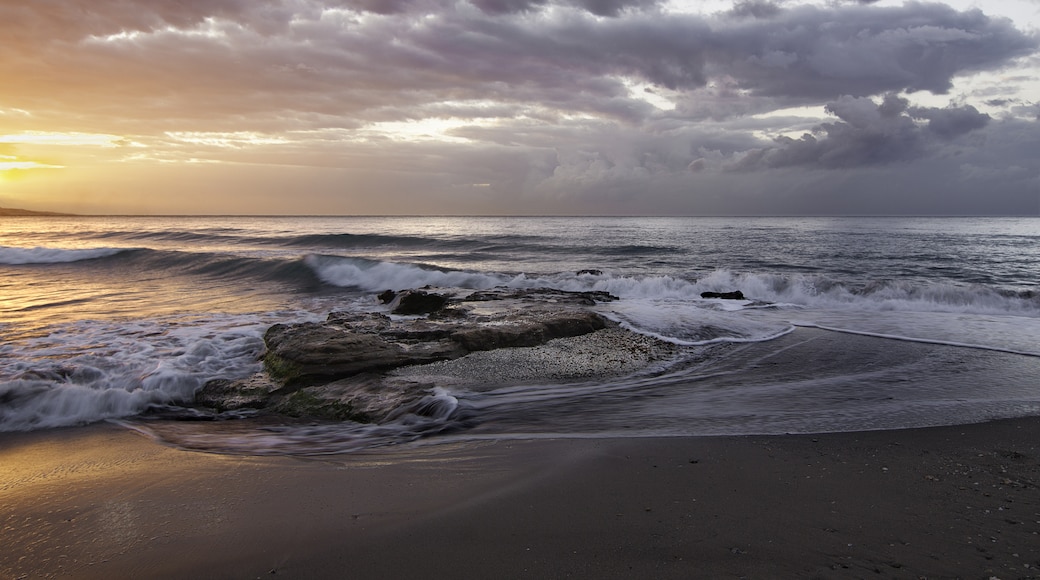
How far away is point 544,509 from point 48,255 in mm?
31105

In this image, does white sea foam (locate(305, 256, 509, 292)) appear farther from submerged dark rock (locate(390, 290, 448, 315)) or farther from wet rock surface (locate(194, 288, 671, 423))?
wet rock surface (locate(194, 288, 671, 423))

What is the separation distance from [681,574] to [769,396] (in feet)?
11.5

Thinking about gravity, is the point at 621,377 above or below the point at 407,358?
below

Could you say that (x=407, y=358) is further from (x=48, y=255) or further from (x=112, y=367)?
(x=48, y=255)

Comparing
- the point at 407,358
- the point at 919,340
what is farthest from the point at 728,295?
the point at 407,358

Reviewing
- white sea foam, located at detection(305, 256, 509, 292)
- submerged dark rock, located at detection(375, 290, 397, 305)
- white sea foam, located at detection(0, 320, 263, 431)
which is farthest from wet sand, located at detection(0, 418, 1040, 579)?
white sea foam, located at detection(305, 256, 509, 292)

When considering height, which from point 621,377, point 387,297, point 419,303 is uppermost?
point 419,303

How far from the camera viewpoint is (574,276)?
1681 cm

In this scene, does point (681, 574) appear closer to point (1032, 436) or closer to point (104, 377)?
point (1032, 436)

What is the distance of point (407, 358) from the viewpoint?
21.2 ft

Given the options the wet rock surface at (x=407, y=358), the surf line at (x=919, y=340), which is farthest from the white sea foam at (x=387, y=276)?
the surf line at (x=919, y=340)

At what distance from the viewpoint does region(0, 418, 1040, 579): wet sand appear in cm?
262

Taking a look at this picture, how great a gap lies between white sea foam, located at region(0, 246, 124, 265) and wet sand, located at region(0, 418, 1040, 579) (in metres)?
25.4

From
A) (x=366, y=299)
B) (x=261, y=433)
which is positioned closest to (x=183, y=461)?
(x=261, y=433)
